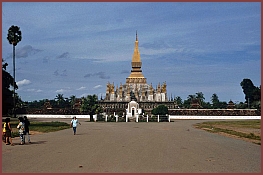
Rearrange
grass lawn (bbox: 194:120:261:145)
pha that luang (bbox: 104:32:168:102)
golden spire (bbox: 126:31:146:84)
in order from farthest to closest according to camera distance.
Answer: golden spire (bbox: 126:31:146:84) < pha that luang (bbox: 104:32:168:102) < grass lawn (bbox: 194:120:261:145)

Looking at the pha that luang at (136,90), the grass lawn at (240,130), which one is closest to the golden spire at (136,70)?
the pha that luang at (136,90)

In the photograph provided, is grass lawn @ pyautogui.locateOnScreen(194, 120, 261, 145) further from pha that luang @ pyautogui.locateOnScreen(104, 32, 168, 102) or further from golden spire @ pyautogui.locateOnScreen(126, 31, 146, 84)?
golden spire @ pyautogui.locateOnScreen(126, 31, 146, 84)

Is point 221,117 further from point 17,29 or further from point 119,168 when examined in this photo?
point 119,168

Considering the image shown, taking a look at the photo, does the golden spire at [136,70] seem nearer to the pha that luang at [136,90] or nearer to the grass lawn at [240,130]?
the pha that luang at [136,90]

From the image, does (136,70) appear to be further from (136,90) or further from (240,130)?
(240,130)

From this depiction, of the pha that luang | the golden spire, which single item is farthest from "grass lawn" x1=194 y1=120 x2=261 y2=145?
the golden spire

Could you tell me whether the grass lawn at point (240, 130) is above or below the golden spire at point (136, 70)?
below

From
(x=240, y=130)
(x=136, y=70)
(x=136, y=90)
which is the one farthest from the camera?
(x=136, y=70)

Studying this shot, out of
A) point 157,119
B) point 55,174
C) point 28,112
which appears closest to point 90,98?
point 28,112

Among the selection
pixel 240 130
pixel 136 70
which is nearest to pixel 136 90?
pixel 136 70

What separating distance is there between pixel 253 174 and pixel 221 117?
61.0 m

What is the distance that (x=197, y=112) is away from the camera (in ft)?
→ 237

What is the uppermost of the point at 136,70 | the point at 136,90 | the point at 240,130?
the point at 136,70

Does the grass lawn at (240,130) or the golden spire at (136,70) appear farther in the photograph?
the golden spire at (136,70)
